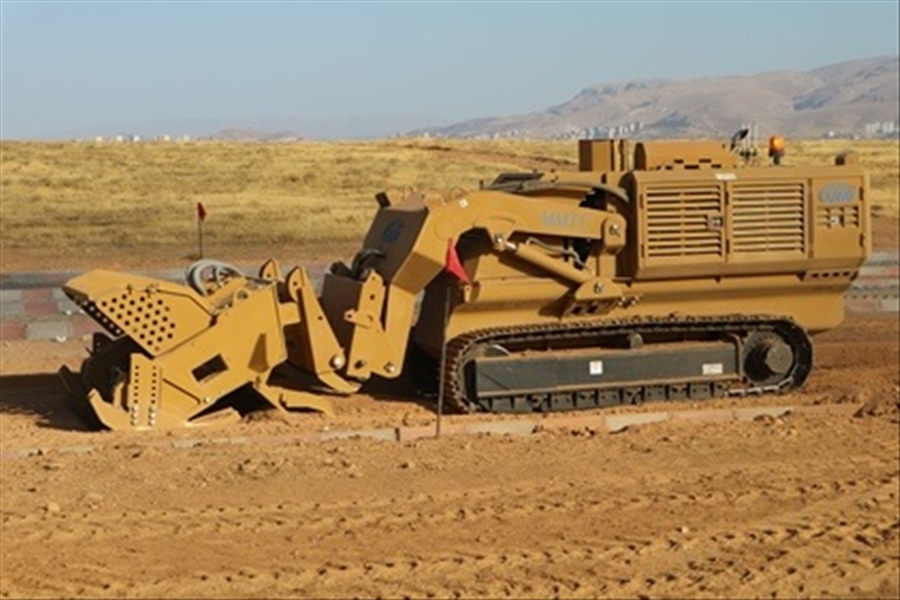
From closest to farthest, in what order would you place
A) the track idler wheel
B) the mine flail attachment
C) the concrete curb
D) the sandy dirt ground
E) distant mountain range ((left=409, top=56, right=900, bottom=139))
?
the sandy dirt ground < distant mountain range ((left=409, top=56, right=900, bottom=139)) < the concrete curb < the mine flail attachment < the track idler wheel

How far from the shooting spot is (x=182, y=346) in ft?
42.3

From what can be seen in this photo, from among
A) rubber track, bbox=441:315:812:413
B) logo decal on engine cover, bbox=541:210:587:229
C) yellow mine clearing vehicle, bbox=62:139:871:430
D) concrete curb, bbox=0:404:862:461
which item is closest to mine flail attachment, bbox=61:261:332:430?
yellow mine clearing vehicle, bbox=62:139:871:430

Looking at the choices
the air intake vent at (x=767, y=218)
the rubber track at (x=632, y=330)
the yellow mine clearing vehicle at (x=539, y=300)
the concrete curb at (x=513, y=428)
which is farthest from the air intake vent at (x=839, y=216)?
the concrete curb at (x=513, y=428)

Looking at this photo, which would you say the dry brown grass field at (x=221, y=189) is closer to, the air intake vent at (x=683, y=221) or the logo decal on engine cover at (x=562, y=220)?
the air intake vent at (x=683, y=221)

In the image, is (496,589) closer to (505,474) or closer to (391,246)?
(505,474)

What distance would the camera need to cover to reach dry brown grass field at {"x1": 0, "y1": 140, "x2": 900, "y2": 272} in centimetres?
3183

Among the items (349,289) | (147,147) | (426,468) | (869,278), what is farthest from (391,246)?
(147,147)

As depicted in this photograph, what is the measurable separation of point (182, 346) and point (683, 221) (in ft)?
14.9

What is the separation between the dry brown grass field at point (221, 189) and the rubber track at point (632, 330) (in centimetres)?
1065

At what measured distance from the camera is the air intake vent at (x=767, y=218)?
46.4 feet

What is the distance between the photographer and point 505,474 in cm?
1066

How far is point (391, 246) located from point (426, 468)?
332 cm

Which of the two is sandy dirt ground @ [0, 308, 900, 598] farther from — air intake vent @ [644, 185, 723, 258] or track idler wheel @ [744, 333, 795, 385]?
air intake vent @ [644, 185, 723, 258]

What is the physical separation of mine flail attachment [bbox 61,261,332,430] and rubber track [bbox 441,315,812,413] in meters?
1.35
